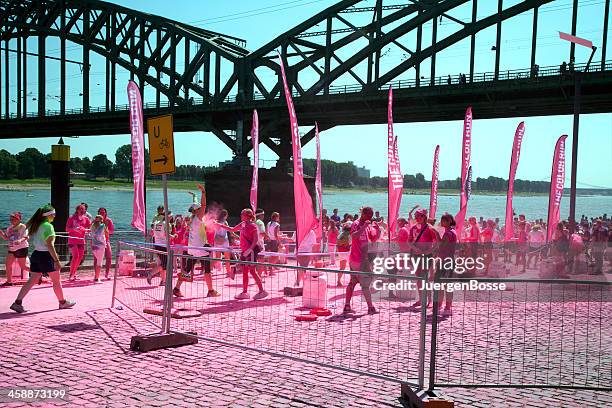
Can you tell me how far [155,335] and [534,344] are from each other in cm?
474

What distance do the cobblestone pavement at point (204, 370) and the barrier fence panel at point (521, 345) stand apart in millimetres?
80

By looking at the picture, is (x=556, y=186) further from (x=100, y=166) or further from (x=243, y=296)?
(x=100, y=166)

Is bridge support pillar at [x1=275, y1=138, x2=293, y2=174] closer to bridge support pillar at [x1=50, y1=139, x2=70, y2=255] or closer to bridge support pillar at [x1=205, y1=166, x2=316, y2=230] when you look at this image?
bridge support pillar at [x1=205, y1=166, x2=316, y2=230]

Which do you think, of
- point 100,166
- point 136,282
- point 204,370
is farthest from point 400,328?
point 100,166

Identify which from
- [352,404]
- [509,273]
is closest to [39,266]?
[352,404]

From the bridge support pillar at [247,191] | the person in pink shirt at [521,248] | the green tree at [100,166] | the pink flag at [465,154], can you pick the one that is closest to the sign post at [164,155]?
the pink flag at [465,154]

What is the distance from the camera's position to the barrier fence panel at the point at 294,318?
7.36 m

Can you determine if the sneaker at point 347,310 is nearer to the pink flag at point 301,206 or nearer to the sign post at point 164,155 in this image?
the pink flag at point 301,206

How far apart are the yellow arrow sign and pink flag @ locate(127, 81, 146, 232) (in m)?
2.58

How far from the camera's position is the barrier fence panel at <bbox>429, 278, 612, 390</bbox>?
6.73 meters

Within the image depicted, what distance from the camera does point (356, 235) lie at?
10.8m

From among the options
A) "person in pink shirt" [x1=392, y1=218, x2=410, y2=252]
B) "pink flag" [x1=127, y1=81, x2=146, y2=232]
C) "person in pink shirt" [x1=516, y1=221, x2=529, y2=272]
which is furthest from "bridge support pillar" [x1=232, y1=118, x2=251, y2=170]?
"pink flag" [x1=127, y1=81, x2=146, y2=232]

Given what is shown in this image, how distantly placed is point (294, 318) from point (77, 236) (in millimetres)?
7184

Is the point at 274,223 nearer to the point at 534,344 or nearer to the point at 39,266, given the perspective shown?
the point at 39,266
